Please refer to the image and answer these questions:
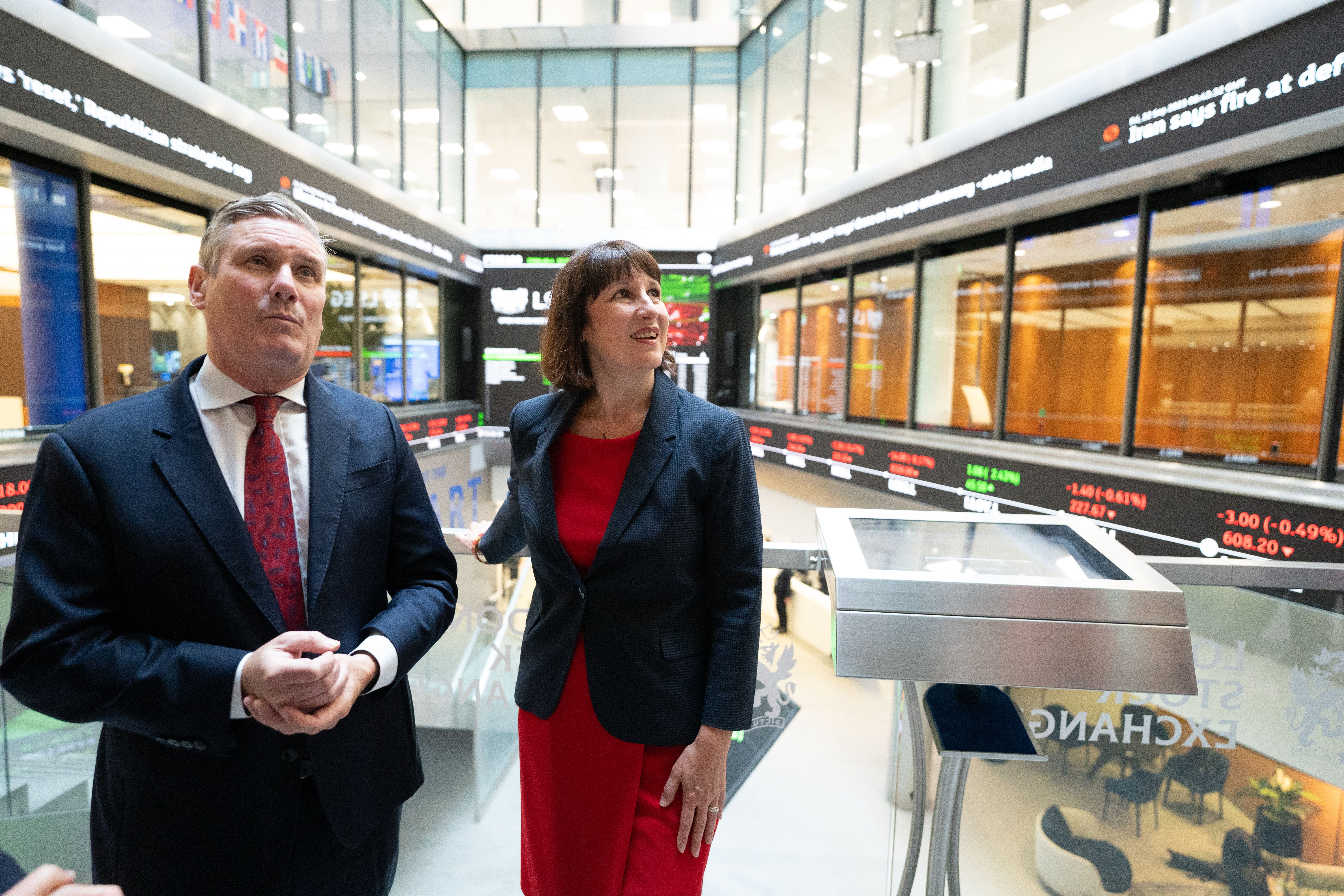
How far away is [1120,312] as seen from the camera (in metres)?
4.89

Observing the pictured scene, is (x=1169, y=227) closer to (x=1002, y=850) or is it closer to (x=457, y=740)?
(x=1002, y=850)

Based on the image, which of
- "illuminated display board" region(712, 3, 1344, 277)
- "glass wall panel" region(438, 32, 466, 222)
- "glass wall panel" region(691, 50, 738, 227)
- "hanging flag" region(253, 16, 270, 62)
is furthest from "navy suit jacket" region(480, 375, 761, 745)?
"glass wall panel" region(691, 50, 738, 227)

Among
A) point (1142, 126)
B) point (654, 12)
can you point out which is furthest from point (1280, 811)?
point (654, 12)

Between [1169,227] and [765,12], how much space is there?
7.62 meters

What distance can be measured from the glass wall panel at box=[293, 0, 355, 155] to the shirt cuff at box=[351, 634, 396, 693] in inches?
283

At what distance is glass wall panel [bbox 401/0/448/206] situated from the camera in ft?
30.8

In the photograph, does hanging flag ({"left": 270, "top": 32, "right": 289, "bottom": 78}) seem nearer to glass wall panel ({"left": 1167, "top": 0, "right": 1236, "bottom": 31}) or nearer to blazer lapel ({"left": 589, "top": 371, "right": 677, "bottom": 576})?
glass wall panel ({"left": 1167, "top": 0, "right": 1236, "bottom": 31})

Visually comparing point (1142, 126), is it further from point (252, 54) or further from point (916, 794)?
point (252, 54)

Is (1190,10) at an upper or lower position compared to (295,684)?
upper

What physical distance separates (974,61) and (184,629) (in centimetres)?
669

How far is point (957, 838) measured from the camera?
1.44m

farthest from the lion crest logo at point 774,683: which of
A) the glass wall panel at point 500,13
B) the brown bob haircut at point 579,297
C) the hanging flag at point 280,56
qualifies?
the glass wall panel at point 500,13

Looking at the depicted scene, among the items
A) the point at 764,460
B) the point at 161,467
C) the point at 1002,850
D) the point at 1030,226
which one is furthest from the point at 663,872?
the point at 764,460

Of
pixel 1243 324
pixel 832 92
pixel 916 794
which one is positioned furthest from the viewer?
pixel 832 92
